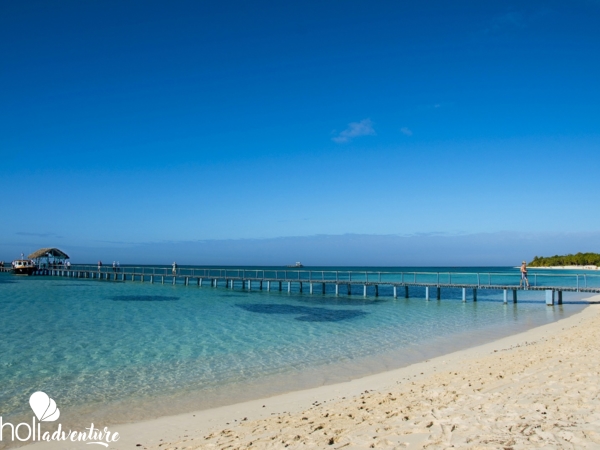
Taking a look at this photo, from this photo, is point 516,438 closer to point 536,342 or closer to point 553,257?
point 536,342

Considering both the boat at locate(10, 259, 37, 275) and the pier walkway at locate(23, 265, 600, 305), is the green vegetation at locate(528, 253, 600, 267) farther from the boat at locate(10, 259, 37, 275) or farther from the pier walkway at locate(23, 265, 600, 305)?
the boat at locate(10, 259, 37, 275)

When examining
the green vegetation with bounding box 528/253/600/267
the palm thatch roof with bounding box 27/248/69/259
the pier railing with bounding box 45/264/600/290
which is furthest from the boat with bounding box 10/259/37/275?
the green vegetation with bounding box 528/253/600/267

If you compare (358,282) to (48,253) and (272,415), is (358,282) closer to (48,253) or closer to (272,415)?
(272,415)

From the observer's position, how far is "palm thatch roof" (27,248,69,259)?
6488 cm

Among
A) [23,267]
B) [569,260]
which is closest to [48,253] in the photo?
[23,267]

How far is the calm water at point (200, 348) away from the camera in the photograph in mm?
8492

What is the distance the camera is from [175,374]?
10.0 meters

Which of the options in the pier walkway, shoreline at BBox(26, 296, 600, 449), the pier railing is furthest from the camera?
the pier railing

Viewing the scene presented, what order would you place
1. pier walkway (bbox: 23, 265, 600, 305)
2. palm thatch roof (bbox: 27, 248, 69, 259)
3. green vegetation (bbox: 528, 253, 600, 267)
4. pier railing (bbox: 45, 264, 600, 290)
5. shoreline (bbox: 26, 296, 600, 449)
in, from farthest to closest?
1. green vegetation (bbox: 528, 253, 600, 267)
2. palm thatch roof (bbox: 27, 248, 69, 259)
3. pier railing (bbox: 45, 264, 600, 290)
4. pier walkway (bbox: 23, 265, 600, 305)
5. shoreline (bbox: 26, 296, 600, 449)

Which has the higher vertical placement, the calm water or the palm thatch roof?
the palm thatch roof

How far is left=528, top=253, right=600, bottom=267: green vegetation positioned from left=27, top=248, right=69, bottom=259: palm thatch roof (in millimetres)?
106281

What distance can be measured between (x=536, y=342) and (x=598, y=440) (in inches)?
374

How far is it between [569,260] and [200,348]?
11893 centimetres

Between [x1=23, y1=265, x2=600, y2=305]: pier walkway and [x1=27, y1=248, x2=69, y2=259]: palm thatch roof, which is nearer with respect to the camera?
[x1=23, y1=265, x2=600, y2=305]: pier walkway
